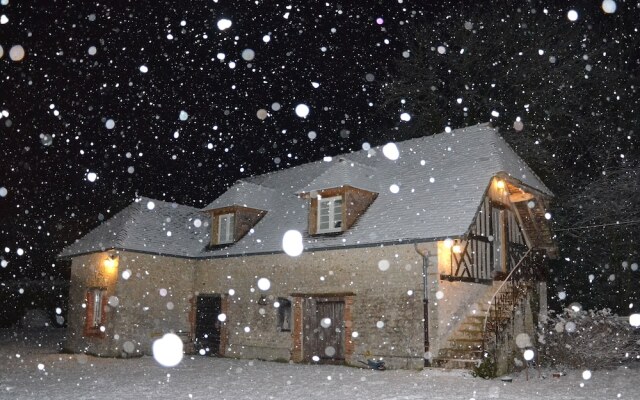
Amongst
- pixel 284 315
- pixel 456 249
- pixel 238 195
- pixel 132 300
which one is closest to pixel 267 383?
pixel 284 315

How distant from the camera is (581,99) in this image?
25094mm

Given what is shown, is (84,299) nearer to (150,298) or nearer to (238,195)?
(150,298)

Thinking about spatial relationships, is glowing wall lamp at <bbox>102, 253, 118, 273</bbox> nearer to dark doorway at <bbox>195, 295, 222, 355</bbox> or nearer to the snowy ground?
dark doorway at <bbox>195, 295, 222, 355</bbox>

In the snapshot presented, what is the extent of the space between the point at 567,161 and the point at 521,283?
10692 millimetres

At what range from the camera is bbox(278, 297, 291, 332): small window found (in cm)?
1833

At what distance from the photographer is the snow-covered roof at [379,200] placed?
53.1 feet

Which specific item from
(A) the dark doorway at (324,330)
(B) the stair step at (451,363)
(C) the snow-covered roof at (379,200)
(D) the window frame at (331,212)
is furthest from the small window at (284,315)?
(B) the stair step at (451,363)

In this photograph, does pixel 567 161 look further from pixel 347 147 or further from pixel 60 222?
pixel 60 222

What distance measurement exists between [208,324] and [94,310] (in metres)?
3.94

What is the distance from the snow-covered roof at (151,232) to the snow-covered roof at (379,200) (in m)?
0.04

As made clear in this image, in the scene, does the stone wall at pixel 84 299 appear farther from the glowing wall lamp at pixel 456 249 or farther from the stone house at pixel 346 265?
the glowing wall lamp at pixel 456 249

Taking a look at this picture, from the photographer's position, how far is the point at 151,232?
70.8ft

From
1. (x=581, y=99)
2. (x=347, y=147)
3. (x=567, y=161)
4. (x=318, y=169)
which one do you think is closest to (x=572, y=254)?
(x=567, y=161)

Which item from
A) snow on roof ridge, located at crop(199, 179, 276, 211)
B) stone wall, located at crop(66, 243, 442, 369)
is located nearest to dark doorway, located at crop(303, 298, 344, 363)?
stone wall, located at crop(66, 243, 442, 369)
